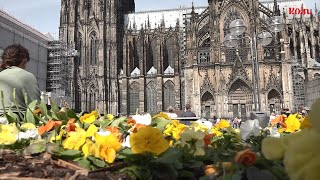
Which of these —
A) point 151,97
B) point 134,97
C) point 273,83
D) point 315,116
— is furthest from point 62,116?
point 134,97

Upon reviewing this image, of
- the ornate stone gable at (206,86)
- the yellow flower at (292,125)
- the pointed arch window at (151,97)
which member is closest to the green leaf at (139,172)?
the yellow flower at (292,125)

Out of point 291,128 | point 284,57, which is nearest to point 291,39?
point 284,57

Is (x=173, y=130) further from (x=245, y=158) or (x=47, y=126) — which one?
(x=245, y=158)

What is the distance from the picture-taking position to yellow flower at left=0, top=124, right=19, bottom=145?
5.90 ft

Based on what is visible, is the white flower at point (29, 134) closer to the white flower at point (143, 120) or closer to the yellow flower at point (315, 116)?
the white flower at point (143, 120)

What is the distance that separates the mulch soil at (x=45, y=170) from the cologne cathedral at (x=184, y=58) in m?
30.1

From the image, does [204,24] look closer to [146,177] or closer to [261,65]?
[261,65]

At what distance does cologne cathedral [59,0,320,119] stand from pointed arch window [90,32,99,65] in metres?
0.11

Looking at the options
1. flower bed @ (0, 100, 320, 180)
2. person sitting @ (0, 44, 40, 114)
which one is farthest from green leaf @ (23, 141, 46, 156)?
person sitting @ (0, 44, 40, 114)

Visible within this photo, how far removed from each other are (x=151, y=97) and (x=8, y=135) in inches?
1477

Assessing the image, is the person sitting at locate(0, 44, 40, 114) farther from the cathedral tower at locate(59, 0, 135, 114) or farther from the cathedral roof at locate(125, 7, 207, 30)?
the cathedral roof at locate(125, 7, 207, 30)

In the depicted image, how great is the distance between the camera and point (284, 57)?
31.5 m

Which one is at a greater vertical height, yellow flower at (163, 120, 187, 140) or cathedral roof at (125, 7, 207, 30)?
cathedral roof at (125, 7, 207, 30)

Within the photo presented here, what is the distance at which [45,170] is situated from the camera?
4.34 feet
